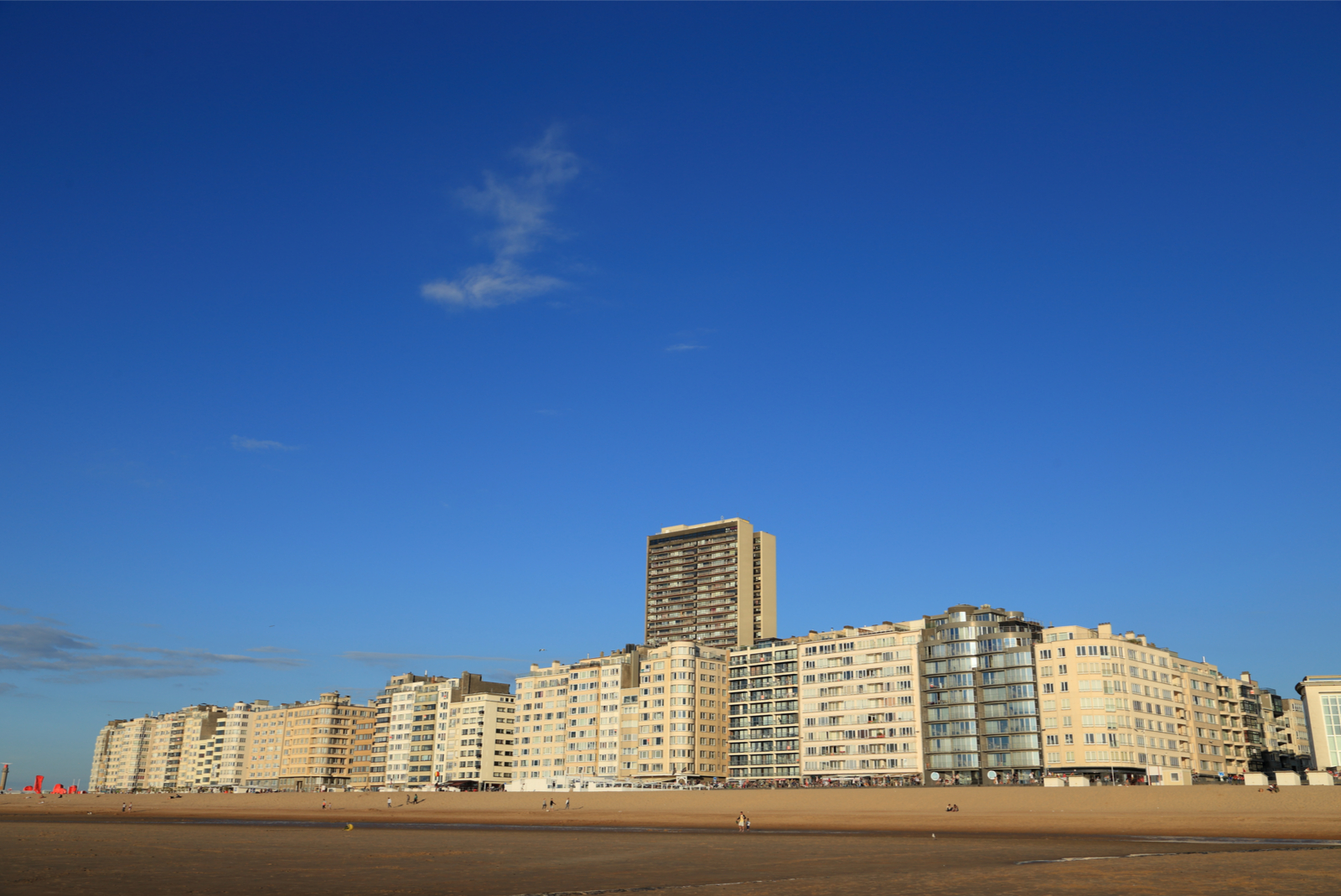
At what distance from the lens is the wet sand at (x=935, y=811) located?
75.8m

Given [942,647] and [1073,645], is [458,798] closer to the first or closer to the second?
[942,647]

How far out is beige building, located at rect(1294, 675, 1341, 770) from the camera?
118 metres

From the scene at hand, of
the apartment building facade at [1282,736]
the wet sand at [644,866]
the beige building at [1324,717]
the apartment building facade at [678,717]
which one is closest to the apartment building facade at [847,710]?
the apartment building facade at [678,717]

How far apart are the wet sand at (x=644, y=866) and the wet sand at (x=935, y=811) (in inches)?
623

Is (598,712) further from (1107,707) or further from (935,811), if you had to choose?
(935,811)

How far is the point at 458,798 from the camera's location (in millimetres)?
143375

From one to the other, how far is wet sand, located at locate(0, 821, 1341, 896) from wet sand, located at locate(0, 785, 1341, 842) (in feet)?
51.9

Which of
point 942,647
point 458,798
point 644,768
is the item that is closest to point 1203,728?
point 942,647

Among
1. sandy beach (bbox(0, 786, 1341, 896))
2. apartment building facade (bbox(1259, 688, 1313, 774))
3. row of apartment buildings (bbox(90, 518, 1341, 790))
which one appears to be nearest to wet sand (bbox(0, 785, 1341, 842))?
sandy beach (bbox(0, 786, 1341, 896))

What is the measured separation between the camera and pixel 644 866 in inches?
1690

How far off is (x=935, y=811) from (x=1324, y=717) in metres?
54.9

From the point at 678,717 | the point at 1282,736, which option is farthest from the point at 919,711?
the point at 1282,736

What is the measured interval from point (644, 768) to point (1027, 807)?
8730 cm

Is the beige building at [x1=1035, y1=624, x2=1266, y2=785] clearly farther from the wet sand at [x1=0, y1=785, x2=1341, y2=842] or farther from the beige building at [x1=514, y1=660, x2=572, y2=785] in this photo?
the beige building at [x1=514, y1=660, x2=572, y2=785]
